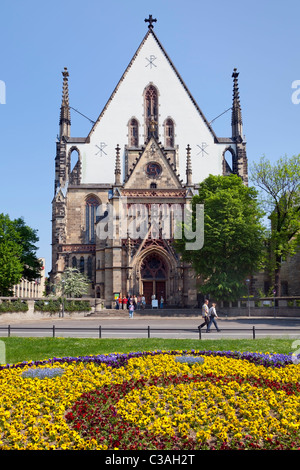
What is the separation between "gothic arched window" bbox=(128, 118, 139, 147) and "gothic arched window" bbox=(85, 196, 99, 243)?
874 cm

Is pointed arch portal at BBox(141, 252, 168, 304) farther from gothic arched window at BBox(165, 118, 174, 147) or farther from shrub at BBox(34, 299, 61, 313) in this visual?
gothic arched window at BBox(165, 118, 174, 147)

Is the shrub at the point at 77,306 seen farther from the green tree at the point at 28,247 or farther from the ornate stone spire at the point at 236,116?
the ornate stone spire at the point at 236,116

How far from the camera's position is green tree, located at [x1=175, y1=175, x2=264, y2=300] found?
36.8 meters

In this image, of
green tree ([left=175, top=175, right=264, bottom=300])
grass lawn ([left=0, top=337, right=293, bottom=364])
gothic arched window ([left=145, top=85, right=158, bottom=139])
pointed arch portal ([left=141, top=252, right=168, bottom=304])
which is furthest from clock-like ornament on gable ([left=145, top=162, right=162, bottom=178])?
grass lawn ([left=0, top=337, right=293, bottom=364])

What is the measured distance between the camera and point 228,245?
37500 millimetres

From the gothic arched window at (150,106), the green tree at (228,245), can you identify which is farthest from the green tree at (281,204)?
the gothic arched window at (150,106)

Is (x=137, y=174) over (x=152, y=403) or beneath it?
over

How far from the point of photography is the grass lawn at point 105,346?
50.5ft

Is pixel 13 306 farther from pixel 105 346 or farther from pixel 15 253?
pixel 105 346

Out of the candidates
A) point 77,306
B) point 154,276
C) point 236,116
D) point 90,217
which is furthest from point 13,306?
point 236,116

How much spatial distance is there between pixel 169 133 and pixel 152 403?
5056 centimetres

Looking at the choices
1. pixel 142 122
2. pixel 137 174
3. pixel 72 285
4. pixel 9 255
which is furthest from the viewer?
pixel 142 122

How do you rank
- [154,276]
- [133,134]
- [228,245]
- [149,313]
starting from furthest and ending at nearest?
[133,134] → [154,276] → [149,313] → [228,245]

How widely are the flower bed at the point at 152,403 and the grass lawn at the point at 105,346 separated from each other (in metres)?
1.86
